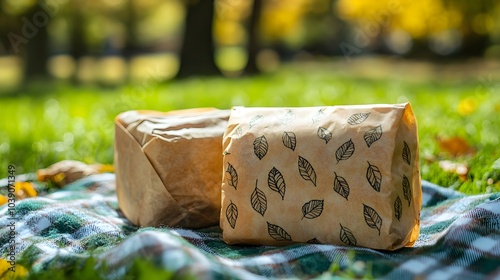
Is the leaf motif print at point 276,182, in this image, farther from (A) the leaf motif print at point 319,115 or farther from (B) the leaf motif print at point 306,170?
(A) the leaf motif print at point 319,115

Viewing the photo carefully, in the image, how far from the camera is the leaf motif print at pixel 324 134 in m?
2.45

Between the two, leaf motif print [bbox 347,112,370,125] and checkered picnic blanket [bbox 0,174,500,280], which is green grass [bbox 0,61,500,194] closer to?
checkered picnic blanket [bbox 0,174,500,280]

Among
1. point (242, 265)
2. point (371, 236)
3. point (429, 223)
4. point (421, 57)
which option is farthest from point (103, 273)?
point (421, 57)

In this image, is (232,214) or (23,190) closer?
(232,214)

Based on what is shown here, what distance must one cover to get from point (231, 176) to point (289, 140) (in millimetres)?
264

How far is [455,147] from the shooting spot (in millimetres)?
3959

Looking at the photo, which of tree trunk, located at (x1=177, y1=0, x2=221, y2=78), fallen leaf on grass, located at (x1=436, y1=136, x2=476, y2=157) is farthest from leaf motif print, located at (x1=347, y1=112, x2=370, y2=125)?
tree trunk, located at (x1=177, y1=0, x2=221, y2=78)

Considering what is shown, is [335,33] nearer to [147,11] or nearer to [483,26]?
[147,11]

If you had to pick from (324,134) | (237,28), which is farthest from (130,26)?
(324,134)

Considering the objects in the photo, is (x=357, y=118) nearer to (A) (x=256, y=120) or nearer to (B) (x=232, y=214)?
(A) (x=256, y=120)

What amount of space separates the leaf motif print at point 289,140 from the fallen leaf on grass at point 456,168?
122cm

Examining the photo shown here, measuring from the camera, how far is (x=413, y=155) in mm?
2477

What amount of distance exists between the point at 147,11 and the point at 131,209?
2541cm

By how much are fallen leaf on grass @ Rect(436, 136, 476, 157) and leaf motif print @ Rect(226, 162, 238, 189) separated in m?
1.82
